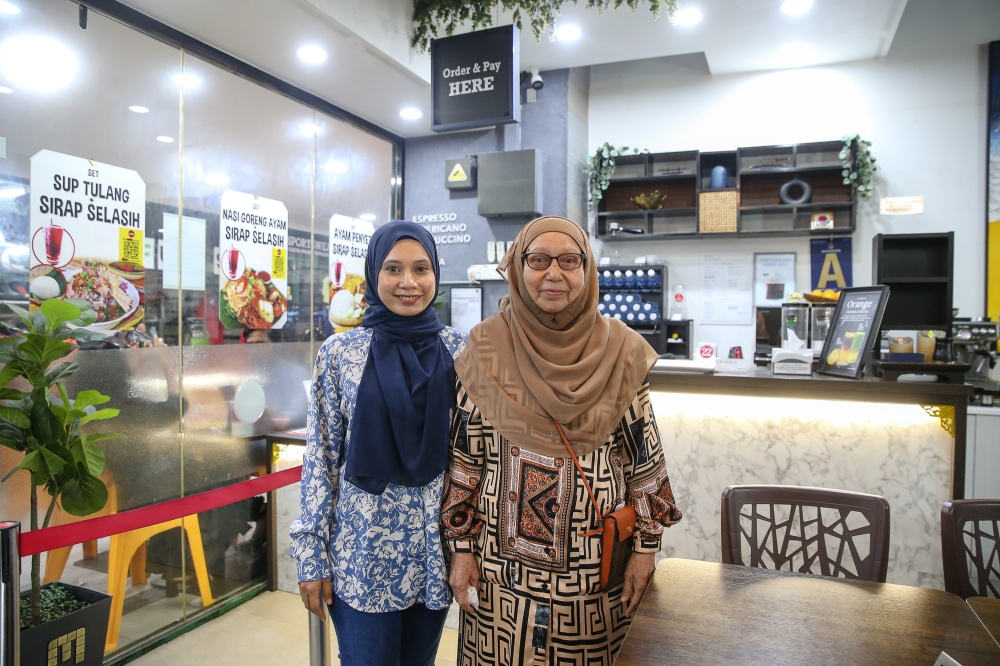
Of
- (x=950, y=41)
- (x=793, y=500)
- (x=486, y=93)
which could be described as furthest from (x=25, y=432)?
(x=950, y=41)

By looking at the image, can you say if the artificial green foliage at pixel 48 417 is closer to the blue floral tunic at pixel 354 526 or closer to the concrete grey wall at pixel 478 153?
the blue floral tunic at pixel 354 526

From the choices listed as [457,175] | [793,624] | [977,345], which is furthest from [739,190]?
[793,624]

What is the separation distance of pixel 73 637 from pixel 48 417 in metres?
0.80

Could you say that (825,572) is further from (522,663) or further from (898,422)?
(898,422)

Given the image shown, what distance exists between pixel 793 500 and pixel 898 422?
1.08 m

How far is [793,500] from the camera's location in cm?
170

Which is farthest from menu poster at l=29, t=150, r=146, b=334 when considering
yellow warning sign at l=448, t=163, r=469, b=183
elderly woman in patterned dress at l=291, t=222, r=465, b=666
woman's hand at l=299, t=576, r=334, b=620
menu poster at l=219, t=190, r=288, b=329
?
yellow warning sign at l=448, t=163, r=469, b=183

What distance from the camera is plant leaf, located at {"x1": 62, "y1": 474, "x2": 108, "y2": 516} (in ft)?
7.08

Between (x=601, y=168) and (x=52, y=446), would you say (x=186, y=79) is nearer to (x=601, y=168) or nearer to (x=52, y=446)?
(x=52, y=446)

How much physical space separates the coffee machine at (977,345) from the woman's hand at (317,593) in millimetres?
3545

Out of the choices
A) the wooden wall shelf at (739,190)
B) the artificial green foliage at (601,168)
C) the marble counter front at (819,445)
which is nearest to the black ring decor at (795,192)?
the wooden wall shelf at (739,190)

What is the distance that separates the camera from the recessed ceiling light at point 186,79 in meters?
3.04

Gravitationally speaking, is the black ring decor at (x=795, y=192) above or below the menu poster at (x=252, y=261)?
above

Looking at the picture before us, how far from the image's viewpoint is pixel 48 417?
2.09 m
